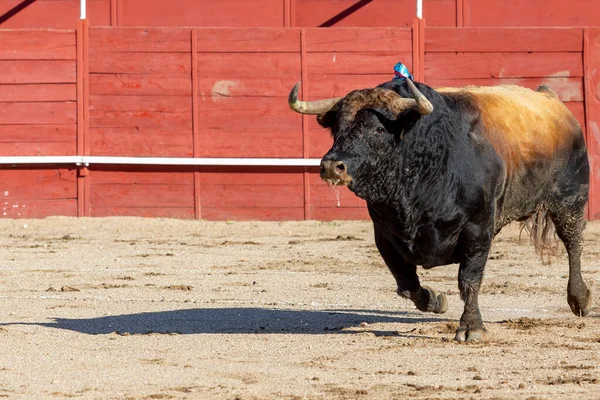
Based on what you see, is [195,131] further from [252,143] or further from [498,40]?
[498,40]

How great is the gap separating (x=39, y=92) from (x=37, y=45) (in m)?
0.45

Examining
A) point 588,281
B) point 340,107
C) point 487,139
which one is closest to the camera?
point 340,107

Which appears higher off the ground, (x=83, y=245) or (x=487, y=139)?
(x=487, y=139)

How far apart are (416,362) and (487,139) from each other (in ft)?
4.43

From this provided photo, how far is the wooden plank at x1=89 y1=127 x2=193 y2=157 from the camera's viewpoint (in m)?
12.1

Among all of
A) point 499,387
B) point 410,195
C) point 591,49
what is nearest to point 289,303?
point 410,195

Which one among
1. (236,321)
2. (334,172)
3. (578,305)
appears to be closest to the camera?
(334,172)

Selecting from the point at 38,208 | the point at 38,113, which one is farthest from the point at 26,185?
the point at 38,113

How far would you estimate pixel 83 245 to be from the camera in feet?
33.0

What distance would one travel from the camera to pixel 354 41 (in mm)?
12133

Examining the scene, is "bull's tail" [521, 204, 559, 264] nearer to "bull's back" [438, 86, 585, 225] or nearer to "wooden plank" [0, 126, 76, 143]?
"bull's back" [438, 86, 585, 225]

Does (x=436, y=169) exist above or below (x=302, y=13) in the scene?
below

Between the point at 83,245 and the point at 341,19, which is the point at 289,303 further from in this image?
the point at 341,19

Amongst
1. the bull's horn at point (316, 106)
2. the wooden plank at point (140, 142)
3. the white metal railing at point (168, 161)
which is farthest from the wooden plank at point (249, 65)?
the bull's horn at point (316, 106)
